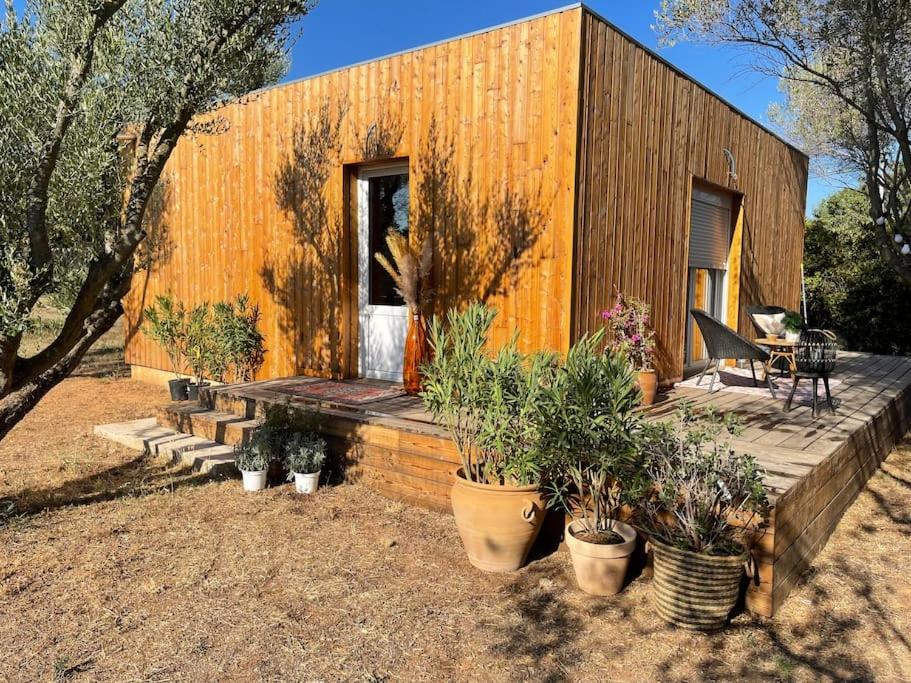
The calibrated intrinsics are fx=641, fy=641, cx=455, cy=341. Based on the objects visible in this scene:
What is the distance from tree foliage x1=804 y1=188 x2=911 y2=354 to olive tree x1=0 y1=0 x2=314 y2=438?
12664mm

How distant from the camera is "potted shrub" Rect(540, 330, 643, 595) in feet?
10.4

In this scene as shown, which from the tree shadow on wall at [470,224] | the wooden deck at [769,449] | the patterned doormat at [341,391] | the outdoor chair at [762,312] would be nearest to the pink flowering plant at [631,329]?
the wooden deck at [769,449]

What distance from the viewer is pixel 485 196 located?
5.59 m

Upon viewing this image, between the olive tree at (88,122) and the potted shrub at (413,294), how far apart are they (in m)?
1.92

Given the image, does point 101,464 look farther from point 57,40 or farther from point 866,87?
point 866,87

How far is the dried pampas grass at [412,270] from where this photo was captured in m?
5.74

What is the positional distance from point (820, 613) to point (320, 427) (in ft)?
11.4

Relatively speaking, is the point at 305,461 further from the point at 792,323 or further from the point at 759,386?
the point at 792,323

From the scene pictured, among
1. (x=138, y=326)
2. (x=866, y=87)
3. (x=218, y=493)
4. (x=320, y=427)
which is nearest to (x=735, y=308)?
(x=866, y=87)

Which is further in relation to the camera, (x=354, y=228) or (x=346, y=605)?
(x=354, y=228)

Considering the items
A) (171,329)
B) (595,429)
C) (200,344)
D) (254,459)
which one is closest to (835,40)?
(595,429)

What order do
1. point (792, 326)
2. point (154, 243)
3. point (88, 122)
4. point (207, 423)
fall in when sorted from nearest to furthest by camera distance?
point (88, 122) → point (207, 423) → point (792, 326) → point (154, 243)

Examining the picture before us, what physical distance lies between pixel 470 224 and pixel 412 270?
66 centimetres

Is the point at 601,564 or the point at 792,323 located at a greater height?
the point at 792,323
